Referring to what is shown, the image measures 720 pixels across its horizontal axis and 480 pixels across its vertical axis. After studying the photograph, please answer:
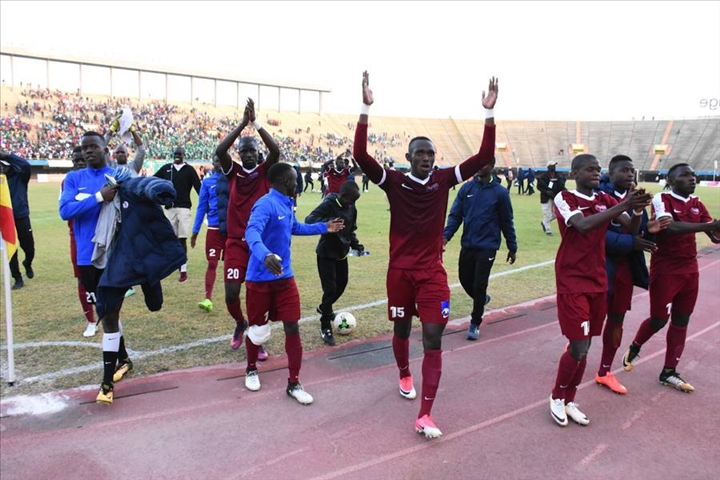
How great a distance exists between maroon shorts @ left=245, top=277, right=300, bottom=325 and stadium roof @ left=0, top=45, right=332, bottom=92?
67871mm

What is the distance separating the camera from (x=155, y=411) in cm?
407

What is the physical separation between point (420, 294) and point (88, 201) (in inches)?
118

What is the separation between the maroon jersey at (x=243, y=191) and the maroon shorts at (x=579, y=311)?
3028 millimetres

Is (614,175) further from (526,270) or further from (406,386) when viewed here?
(526,270)

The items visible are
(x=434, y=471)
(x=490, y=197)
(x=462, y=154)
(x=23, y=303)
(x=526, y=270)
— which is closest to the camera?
(x=434, y=471)

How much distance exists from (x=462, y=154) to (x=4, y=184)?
73.8m

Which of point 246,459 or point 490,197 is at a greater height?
point 490,197

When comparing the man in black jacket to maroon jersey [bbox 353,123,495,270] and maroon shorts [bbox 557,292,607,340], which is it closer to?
maroon jersey [bbox 353,123,495,270]

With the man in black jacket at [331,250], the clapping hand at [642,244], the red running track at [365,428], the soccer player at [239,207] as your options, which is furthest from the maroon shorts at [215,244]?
the clapping hand at [642,244]

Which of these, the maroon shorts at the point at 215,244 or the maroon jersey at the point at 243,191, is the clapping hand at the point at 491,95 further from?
the maroon shorts at the point at 215,244

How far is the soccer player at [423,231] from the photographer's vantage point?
3.78 m

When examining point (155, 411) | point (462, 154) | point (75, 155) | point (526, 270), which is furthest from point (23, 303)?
point (462, 154)

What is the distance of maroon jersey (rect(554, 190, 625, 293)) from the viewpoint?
12.8 feet

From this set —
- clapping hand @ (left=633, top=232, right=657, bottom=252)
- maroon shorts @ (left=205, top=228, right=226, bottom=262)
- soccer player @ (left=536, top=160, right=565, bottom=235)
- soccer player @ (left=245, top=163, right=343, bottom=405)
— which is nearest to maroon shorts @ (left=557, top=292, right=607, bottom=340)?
clapping hand @ (left=633, top=232, right=657, bottom=252)
